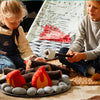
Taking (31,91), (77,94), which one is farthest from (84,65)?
(31,91)

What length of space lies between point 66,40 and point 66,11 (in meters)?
0.41

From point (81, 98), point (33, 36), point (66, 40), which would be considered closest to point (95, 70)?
point (81, 98)

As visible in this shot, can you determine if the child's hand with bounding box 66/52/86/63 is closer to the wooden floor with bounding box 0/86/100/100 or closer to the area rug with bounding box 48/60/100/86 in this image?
the area rug with bounding box 48/60/100/86

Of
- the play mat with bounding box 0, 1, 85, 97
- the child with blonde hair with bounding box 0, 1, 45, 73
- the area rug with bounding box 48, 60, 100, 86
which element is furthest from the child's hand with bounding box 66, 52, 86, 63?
the play mat with bounding box 0, 1, 85, 97

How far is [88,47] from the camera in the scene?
169 centimetres

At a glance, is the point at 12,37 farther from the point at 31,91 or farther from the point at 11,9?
the point at 31,91

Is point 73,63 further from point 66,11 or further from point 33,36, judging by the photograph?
point 66,11

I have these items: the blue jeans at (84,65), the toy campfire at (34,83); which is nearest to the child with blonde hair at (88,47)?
the blue jeans at (84,65)

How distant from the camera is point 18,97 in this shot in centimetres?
120

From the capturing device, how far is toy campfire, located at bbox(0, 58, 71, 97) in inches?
48.1

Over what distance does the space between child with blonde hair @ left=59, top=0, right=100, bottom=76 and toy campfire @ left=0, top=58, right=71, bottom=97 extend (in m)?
0.23

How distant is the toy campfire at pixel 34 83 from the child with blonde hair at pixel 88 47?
0.74ft

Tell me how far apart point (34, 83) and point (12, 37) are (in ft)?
1.85

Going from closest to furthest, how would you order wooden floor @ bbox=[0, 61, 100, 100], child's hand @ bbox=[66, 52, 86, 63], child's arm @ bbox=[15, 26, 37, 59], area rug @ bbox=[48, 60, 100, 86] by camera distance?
1. wooden floor @ bbox=[0, 61, 100, 100]
2. area rug @ bbox=[48, 60, 100, 86]
3. child's hand @ bbox=[66, 52, 86, 63]
4. child's arm @ bbox=[15, 26, 37, 59]
